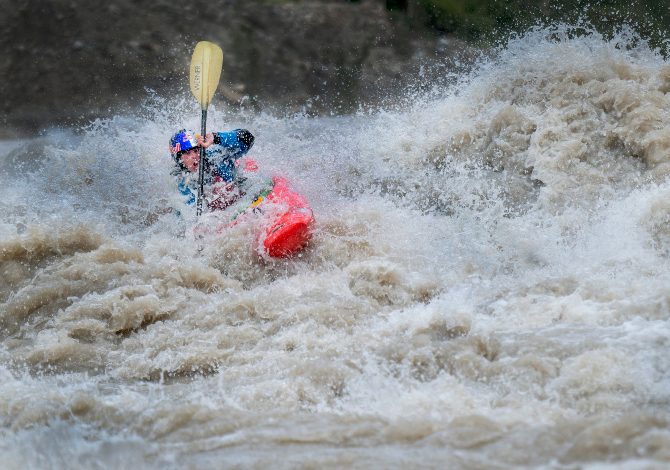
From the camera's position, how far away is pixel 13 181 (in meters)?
6.65

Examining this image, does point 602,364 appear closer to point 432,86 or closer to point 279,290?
point 279,290

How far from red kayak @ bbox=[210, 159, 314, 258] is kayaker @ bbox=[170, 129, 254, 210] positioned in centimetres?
12

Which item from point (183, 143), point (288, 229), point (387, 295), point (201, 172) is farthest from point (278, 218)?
point (387, 295)

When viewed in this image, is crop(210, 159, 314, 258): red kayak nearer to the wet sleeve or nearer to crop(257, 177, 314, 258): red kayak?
crop(257, 177, 314, 258): red kayak

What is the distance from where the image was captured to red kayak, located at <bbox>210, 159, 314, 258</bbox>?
4766 mm

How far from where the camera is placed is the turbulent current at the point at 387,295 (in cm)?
299

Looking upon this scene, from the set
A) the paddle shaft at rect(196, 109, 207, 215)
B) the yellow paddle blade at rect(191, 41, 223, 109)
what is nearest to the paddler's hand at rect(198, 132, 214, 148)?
the paddle shaft at rect(196, 109, 207, 215)

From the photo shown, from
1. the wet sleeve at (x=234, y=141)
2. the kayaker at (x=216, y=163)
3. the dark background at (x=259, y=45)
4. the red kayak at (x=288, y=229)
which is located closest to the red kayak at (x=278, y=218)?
the red kayak at (x=288, y=229)

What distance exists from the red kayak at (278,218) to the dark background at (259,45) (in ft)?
10.1

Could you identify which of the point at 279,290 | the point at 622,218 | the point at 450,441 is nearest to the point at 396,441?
the point at 450,441

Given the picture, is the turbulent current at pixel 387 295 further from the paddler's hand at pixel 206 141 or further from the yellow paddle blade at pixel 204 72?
the yellow paddle blade at pixel 204 72

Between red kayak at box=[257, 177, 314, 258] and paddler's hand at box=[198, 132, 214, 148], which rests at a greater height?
paddler's hand at box=[198, 132, 214, 148]

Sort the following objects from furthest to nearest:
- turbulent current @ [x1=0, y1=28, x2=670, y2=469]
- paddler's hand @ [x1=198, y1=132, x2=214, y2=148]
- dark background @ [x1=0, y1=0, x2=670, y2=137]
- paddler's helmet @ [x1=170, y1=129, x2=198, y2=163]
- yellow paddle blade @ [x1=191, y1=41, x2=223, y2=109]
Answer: dark background @ [x1=0, y1=0, x2=670, y2=137]
yellow paddle blade @ [x1=191, y1=41, x2=223, y2=109]
paddler's helmet @ [x1=170, y1=129, x2=198, y2=163]
paddler's hand @ [x1=198, y1=132, x2=214, y2=148]
turbulent current @ [x1=0, y1=28, x2=670, y2=469]

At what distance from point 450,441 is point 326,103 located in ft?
18.9
